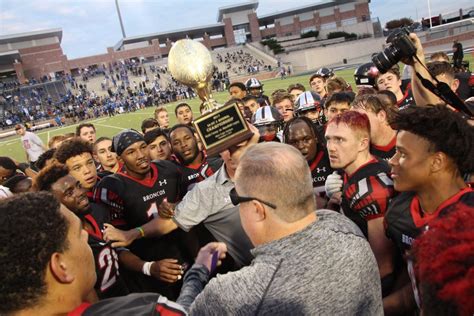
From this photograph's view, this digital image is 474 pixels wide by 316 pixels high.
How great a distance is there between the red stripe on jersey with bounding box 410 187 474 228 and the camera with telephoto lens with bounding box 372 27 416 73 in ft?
4.88

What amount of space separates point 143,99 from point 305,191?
4117cm

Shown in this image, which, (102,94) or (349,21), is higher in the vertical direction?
(349,21)

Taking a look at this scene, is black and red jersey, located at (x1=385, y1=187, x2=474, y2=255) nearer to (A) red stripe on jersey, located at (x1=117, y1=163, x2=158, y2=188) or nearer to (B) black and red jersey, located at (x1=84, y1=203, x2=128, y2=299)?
(B) black and red jersey, located at (x1=84, y1=203, x2=128, y2=299)

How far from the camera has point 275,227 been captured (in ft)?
4.92

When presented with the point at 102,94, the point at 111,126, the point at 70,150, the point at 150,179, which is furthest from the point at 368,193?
the point at 102,94

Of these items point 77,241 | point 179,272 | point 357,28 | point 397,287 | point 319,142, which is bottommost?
point 397,287

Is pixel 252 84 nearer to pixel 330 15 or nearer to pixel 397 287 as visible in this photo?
pixel 397 287

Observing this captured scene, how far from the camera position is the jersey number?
2550mm

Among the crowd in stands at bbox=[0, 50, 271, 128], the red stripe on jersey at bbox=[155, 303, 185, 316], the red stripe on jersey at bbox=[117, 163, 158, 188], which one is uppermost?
the crowd in stands at bbox=[0, 50, 271, 128]

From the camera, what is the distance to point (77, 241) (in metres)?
1.57

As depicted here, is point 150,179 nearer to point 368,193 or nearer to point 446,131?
point 368,193

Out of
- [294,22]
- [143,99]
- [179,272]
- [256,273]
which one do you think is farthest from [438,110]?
[294,22]

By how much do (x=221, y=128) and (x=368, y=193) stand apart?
41.2 inches

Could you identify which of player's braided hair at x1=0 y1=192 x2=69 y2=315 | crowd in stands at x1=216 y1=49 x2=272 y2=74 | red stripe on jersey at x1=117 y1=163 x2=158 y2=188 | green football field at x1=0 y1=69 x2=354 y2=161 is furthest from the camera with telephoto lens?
crowd in stands at x1=216 y1=49 x2=272 y2=74
